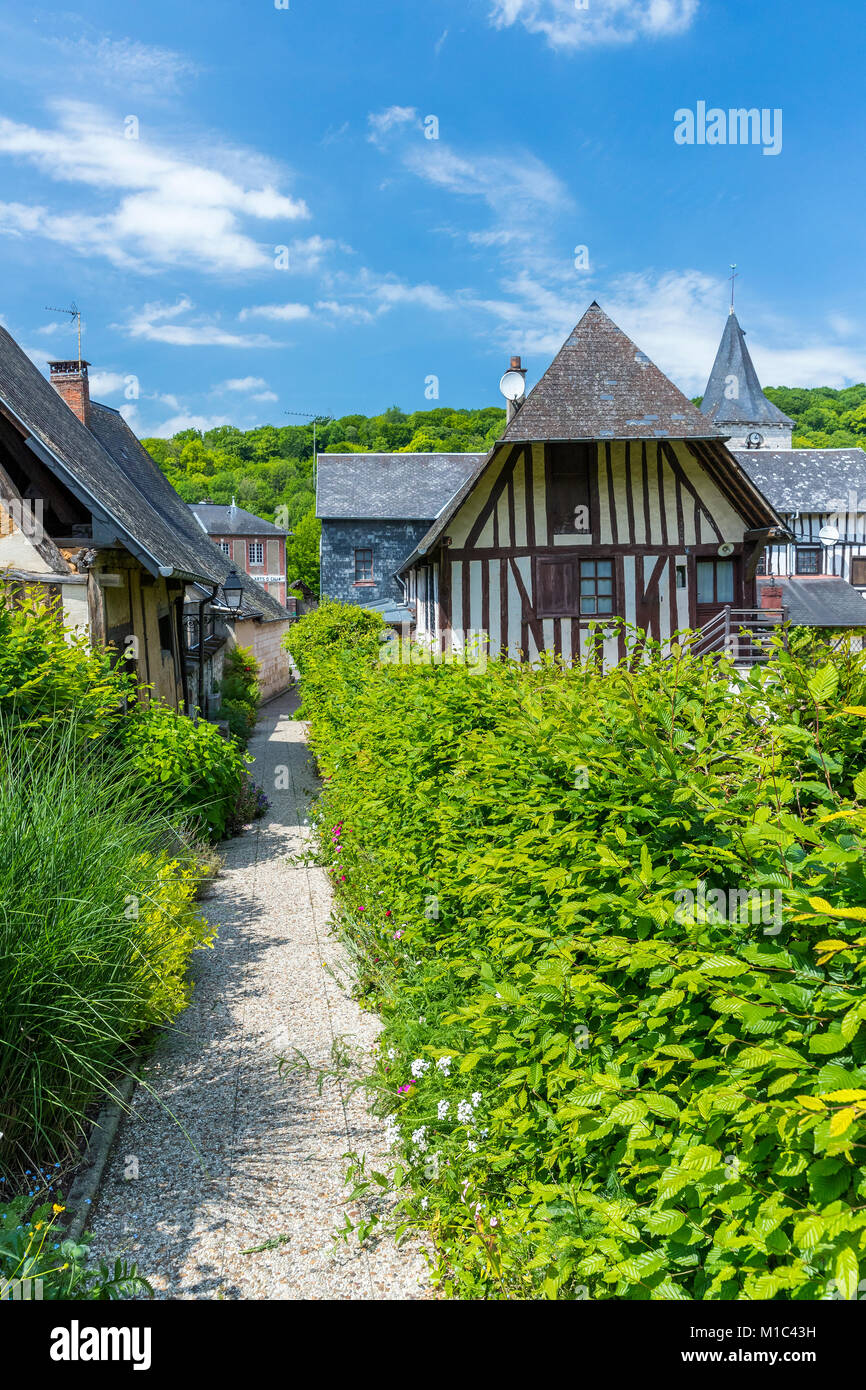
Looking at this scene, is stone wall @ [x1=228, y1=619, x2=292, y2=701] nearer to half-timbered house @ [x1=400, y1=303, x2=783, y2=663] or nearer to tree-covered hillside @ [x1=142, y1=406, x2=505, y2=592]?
half-timbered house @ [x1=400, y1=303, x2=783, y2=663]

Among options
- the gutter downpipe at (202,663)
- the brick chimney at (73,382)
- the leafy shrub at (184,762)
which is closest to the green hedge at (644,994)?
the leafy shrub at (184,762)

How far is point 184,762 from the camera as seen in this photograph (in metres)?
7.80

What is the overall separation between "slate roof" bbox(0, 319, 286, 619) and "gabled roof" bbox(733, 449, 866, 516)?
71.7 feet

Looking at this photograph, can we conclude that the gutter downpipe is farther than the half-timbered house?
Yes

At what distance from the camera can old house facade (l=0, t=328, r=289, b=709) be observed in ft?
27.3

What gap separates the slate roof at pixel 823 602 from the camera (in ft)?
86.8

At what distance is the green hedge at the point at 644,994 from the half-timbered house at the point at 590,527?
395 inches

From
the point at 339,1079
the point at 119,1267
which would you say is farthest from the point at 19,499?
the point at 119,1267

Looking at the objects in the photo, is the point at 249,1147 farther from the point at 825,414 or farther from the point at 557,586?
the point at 825,414

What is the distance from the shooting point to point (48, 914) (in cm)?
346
